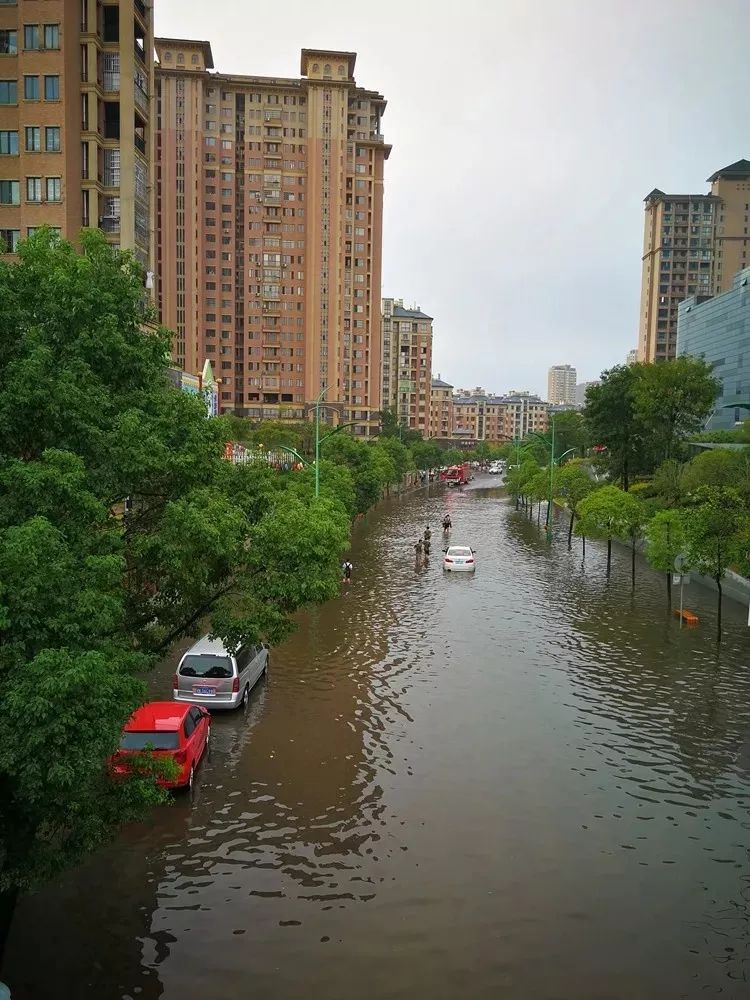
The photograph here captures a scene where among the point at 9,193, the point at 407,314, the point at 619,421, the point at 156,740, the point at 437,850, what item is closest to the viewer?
the point at 437,850

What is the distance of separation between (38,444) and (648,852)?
33.7 feet

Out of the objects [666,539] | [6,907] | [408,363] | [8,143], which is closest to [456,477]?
[408,363]

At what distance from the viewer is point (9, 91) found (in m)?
34.7

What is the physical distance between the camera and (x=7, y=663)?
7.24m

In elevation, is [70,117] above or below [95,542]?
above

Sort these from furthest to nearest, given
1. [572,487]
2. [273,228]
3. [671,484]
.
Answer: [273,228], [572,487], [671,484]

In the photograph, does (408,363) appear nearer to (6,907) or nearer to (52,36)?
(52,36)

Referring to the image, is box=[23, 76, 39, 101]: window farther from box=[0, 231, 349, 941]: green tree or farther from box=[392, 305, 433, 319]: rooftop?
box=[392, 305, 433, 319]: rooftop

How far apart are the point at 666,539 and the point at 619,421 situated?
34.2 m

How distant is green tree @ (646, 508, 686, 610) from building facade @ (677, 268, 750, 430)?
67865 mm

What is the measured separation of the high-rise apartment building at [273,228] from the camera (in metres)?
103

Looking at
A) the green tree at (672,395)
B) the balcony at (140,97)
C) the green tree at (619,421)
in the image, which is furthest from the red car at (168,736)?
the green tree at (619,421)

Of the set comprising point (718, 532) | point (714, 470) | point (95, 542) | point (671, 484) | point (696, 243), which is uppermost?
point (696, 243)

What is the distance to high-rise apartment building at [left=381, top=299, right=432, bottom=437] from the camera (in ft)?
554
